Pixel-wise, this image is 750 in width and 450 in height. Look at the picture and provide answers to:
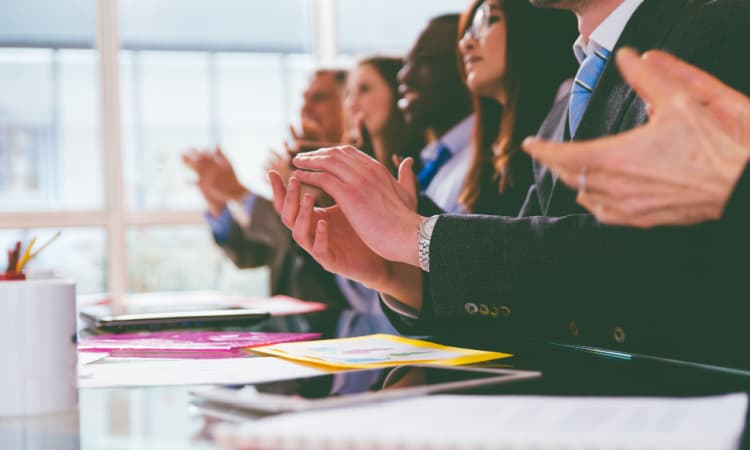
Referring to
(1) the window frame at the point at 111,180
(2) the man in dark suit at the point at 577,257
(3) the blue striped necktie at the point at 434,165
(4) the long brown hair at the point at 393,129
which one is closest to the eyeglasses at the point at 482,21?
(3) the blue striped necktie at the point at 434,165

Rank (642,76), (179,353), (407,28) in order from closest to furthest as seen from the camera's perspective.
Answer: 1. (642,76)
2. (179,353)
3. (407,28)

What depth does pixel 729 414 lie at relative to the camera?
1.73 feet

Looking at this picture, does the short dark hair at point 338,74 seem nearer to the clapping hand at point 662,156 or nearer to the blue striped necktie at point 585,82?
the blue striped necktie at point 585,82

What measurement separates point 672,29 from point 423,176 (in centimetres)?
171

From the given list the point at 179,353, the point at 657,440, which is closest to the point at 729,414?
the point at 657,440

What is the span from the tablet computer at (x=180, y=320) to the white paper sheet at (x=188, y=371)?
36 cm

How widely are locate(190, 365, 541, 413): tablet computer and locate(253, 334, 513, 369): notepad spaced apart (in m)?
0.07

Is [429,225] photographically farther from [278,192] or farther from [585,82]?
[585,82]

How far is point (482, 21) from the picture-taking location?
2260 mm

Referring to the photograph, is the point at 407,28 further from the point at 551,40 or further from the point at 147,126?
the point at 551,40

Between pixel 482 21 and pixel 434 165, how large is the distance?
26.7 inches

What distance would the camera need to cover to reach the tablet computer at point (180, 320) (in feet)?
4.25

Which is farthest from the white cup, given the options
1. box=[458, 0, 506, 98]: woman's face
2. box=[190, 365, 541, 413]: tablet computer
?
box=[458, 0, 506, 98]: woman's face

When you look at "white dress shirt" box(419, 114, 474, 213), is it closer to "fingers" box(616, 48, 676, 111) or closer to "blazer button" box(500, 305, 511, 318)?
"blazer button" box(500, 305, 511, 318)
